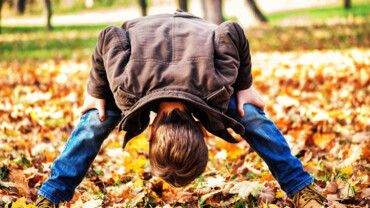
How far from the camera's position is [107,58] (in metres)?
2.60

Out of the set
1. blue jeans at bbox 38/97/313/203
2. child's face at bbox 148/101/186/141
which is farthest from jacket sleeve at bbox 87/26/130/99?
child's face at bbox 148/101/186/141

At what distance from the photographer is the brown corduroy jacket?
7.96 ft

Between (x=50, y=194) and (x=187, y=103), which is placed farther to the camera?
(x=50, y=194)

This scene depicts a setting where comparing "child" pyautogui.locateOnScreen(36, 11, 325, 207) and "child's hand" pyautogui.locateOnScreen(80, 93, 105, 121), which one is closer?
"child" pyautogui.locateOnScreen(36, 11, 325, 207)

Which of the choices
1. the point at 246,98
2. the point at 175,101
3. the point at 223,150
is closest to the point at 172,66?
the point at 175,101

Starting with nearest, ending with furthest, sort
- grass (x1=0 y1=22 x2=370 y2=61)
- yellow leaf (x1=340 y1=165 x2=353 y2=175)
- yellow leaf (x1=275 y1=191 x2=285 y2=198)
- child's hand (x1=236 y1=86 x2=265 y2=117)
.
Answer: child's hand (x1=236 y1=86 x2=265 y2=117)
yellow leaf (x1=275 y1=191 x2=285 y2=198)
yellow leaf (x1=340 y1=165 x2=353 y2=175)
grass (x1=0 y1=22 x2=370 y2=61)

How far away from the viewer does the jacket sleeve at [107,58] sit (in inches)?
101

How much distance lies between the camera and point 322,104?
5.43 metres

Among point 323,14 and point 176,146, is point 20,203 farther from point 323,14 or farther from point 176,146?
point 323,14

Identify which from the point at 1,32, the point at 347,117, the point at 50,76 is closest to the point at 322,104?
the point at 347,117

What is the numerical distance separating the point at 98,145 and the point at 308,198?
3.45ft

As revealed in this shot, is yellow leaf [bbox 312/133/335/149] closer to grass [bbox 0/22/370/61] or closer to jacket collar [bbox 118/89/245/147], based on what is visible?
jacket collar [bbox 118/89/245/147]

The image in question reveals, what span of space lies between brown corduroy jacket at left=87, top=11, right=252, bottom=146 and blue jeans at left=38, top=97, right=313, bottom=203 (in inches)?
7.2

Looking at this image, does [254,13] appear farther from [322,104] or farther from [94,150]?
[94,150]
